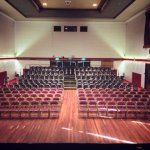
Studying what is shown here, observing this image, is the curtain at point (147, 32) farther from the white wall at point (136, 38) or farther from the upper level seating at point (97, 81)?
the upper level seating at point (97, 81)

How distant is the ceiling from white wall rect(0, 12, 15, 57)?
553 millimetres

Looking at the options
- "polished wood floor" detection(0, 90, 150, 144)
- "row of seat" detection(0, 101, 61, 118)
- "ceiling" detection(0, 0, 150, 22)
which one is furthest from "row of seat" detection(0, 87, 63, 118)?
"ceiling" detection(0, 0, 150, 22)

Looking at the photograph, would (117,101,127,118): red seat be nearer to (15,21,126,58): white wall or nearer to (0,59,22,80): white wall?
(0,59,22,80): white wall

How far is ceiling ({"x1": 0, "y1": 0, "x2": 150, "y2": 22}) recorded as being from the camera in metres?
11.8

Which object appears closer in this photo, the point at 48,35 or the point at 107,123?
the point at 107,123

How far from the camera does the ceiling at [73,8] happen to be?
38.6 ft

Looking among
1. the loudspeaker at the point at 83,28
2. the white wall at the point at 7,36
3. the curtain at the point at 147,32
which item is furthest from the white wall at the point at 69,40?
the curtain at the point at 147,32

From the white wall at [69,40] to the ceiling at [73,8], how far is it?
1903 mm

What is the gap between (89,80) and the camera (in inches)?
510

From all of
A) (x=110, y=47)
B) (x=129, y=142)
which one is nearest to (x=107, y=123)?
(x=129, y=142)

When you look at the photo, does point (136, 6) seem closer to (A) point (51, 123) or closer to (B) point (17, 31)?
(A) point (51, 123)

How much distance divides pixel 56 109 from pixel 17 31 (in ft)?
38.8
